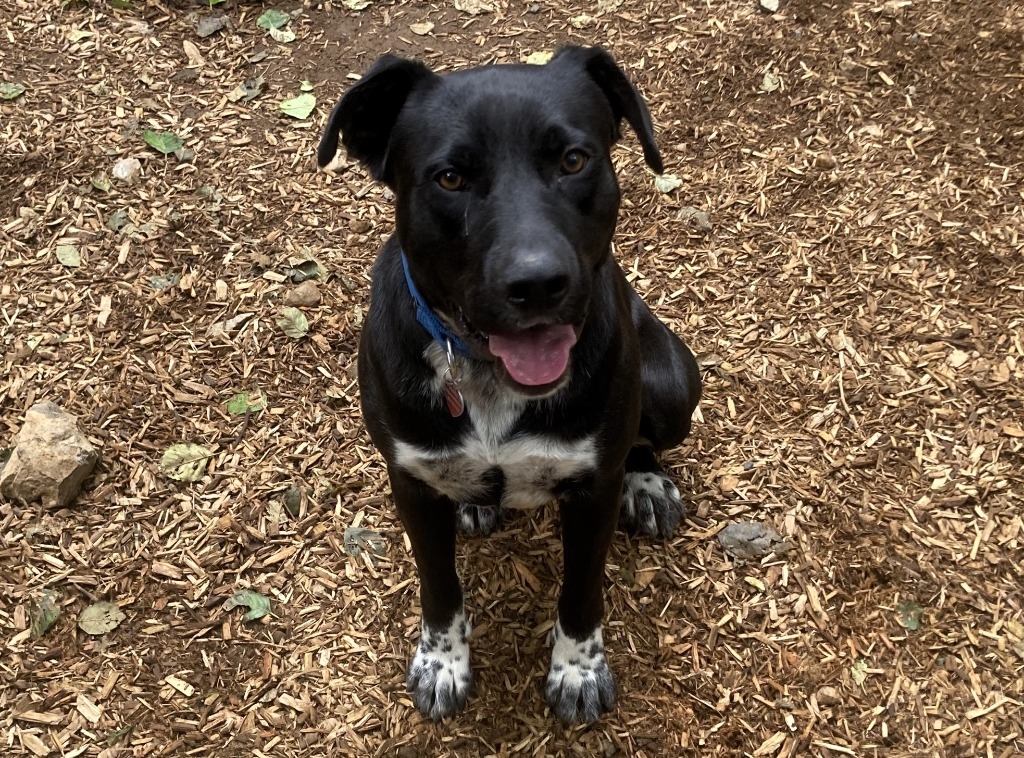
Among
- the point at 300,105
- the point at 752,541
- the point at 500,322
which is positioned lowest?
the point at 752,541

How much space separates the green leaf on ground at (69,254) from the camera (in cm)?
443

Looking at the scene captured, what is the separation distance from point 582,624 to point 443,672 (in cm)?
53

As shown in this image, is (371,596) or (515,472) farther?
(371,596)

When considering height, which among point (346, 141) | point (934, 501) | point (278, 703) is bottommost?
point (278, 703)

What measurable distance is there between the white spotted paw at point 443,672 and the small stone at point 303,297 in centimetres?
176

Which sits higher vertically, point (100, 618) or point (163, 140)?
point (163, 140)

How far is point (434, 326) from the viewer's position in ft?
8.44

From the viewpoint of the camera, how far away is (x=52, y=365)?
4.10 m

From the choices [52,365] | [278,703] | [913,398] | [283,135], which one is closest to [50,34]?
[283,135]

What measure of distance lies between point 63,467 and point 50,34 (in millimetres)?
3053

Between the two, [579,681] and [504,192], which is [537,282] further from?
[579,681]

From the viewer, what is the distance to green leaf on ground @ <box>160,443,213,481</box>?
3828 mm

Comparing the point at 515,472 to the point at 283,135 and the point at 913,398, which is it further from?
the point at 283,135

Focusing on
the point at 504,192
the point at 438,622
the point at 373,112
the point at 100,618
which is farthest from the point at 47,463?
the point at 504,192
